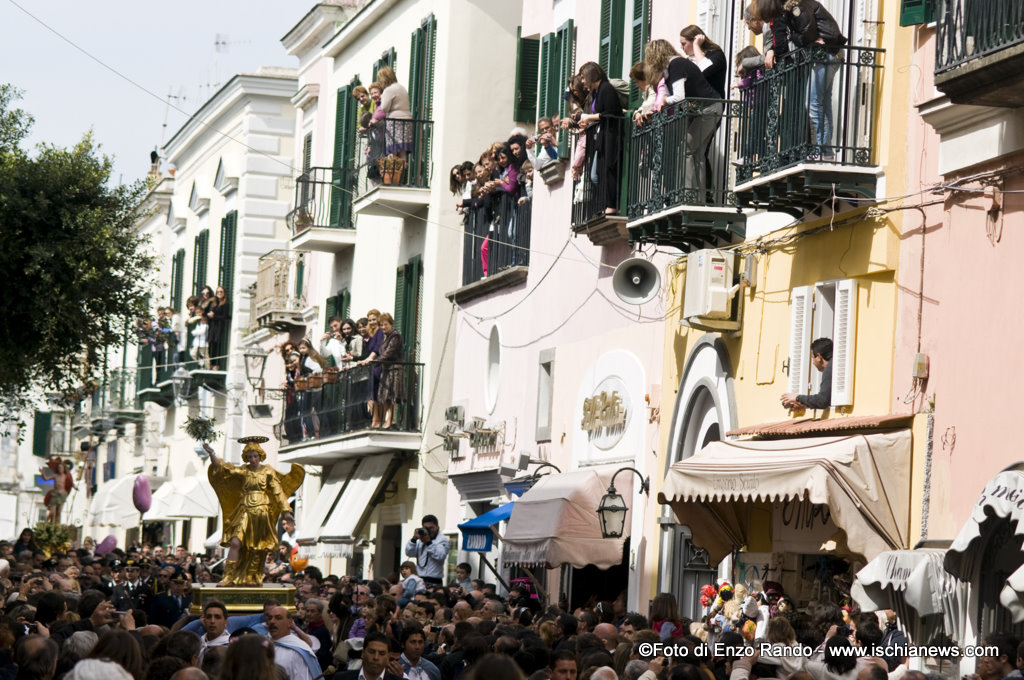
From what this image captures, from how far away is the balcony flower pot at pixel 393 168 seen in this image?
30.6 meters

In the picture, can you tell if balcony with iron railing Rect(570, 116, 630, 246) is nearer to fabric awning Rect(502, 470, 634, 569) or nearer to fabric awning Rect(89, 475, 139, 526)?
fabric awning Rect(502, 470, 634, 569)

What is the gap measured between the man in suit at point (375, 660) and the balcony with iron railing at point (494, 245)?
15.1m

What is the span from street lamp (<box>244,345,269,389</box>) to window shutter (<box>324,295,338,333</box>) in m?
1.78

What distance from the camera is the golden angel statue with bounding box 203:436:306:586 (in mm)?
16672

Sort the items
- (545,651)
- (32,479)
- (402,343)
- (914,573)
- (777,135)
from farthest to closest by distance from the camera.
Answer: (32,479), (402,343), (777,135), (914,573), (545,651)

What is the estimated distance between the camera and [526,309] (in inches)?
1032

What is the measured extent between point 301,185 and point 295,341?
11.5 ft

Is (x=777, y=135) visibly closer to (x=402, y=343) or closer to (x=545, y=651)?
(x=545, y=651)

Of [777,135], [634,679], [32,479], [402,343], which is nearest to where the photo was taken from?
[634,679]

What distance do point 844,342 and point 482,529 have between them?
8.82 meters

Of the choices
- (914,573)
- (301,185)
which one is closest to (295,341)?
(301,185)

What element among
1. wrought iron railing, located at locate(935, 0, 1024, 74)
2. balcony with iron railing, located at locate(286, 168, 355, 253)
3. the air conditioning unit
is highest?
balcony with iron railing, located at locate(286, 168, 355, 253)

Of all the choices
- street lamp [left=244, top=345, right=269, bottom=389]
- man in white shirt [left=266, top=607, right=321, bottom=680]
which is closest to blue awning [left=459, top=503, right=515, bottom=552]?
man in white shirt [left=266, top=607, right=321, bottom=680]

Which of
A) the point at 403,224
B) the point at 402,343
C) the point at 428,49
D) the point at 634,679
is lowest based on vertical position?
the point at 634,679
